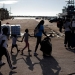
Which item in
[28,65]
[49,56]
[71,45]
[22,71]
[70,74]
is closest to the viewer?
[70,74]

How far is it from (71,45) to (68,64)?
4085mm

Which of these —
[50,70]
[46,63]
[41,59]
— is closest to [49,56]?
[41,59]

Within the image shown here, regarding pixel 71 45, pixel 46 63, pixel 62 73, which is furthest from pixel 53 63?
pixel 71 45

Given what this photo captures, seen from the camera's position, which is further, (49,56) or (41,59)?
(49,56)

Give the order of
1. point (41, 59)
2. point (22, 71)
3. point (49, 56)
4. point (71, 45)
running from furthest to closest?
1. point (71, 45)
2. point (49, 56)
3. point (41, 59)
4. point (22, 71)

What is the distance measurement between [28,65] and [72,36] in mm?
4905

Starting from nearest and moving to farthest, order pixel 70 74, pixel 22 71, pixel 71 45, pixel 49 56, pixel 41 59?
pixel 70 74 → pixel 22 71 → pixel 41 59 → pixel 49 56 → pixel 71 45

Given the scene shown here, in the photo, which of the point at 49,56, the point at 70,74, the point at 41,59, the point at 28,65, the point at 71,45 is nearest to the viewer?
the point at 70,74

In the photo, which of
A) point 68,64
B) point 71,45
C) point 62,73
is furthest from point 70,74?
point 71,45

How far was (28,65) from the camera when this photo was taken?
820 cm

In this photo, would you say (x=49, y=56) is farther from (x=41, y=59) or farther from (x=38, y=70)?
(x=38, y=70)

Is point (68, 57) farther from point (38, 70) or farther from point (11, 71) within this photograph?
point (11, 71)

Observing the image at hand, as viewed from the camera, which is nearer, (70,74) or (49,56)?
(70,74)

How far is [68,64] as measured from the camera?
828 cm
